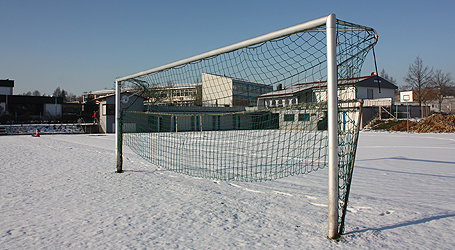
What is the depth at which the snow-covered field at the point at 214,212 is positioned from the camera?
248 cm

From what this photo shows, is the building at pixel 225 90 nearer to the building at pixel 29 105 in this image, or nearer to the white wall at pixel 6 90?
the building at pixel 29 105

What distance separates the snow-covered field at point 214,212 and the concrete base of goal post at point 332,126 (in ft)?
0.77

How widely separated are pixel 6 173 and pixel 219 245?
580 centimetres

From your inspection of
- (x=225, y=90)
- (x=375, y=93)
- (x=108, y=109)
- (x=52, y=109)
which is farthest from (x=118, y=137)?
(x=52, y=109)

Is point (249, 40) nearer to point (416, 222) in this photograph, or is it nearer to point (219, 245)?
point (219, 245)

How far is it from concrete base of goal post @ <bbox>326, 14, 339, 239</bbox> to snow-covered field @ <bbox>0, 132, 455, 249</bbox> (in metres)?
0.24

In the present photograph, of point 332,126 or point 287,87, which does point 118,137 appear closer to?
point 287,87

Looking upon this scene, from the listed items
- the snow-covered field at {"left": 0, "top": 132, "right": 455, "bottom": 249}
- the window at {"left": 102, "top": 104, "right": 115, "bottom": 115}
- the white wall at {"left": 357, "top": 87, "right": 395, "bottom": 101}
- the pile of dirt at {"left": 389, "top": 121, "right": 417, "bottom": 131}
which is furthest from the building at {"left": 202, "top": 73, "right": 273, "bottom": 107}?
the white wall at {"left": 357, "top": 87, "right": 395, "bottom": 101}

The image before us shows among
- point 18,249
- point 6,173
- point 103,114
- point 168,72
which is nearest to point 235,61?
point 168,72

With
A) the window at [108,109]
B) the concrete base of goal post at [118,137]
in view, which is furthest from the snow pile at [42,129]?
the concrete base of goal post at [118,137]

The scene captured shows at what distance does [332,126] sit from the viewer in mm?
2480

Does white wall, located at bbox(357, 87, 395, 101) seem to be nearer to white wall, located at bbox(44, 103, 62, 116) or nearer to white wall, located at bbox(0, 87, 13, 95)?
white wall, located at bbox(44, 103, 62, 116)

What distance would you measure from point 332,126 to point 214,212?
179cm

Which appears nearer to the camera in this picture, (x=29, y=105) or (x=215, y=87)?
(x=215, y=87)
